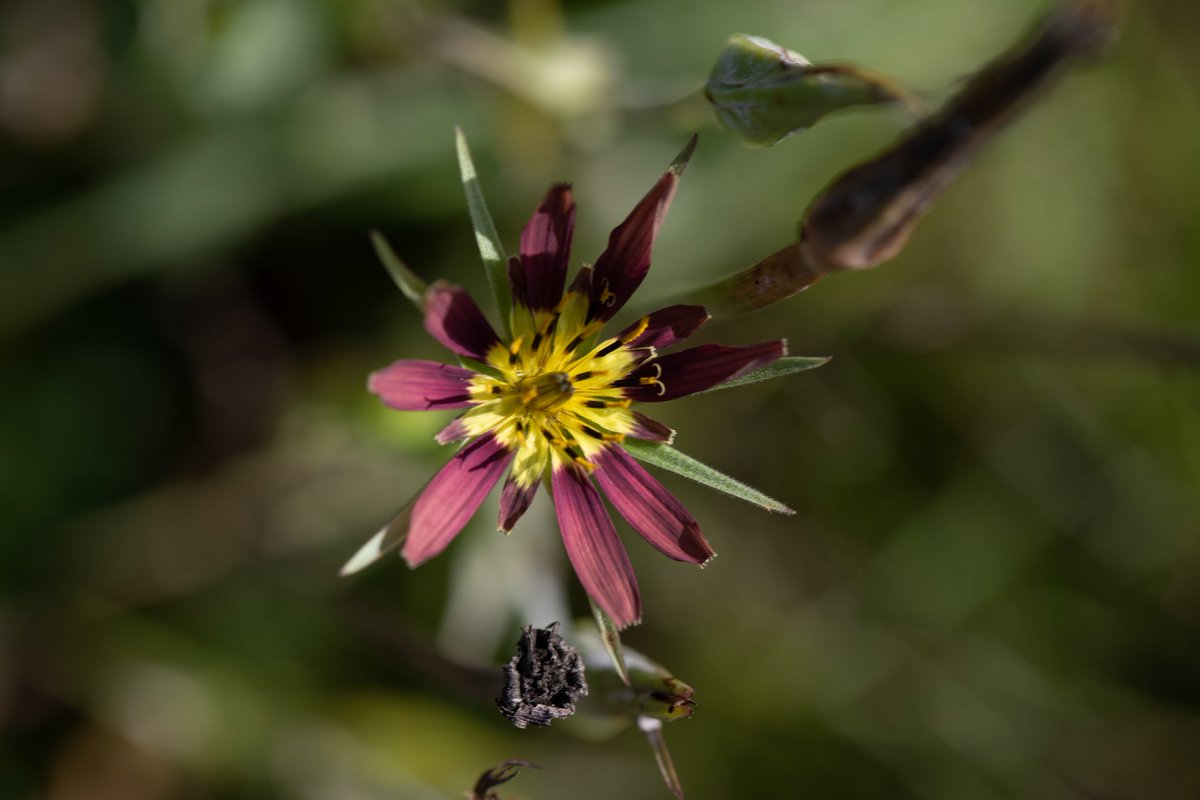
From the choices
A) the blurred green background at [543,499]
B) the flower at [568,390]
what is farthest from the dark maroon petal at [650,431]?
the blurred green background at [543,499]

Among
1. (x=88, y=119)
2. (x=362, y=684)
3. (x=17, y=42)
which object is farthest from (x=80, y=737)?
(x=17, y=42)

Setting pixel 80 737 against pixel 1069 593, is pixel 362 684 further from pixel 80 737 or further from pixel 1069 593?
pixel 1069 593

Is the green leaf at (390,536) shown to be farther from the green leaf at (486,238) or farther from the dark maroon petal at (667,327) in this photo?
the dark maroon petal at (667,327)

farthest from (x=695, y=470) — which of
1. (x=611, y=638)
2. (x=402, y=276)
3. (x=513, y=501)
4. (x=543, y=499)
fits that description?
(x=543, y=499)

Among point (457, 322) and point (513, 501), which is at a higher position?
point (457, 322)

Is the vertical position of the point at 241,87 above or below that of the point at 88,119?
below

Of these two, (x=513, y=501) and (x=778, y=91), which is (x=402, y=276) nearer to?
(x=513, y=501)

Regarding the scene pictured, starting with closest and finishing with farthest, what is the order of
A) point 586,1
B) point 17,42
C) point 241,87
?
point 241,87
point 17,42
point 586,1
